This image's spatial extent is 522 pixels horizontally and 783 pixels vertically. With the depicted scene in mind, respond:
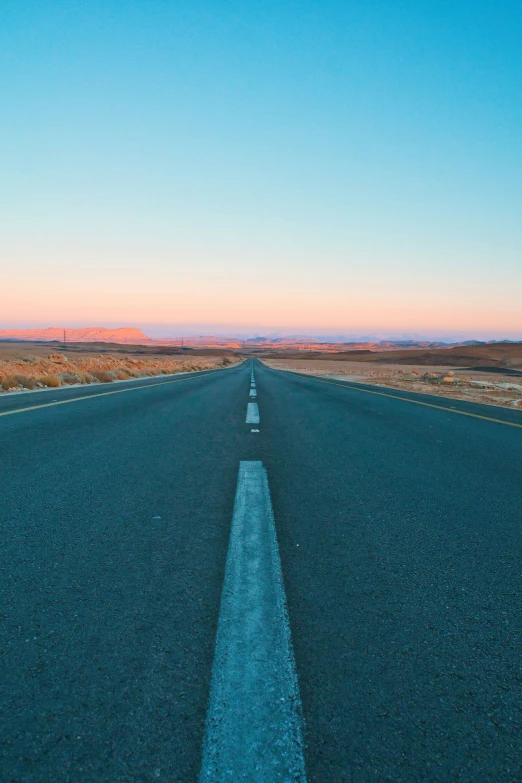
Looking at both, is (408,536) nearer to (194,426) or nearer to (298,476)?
(298,476)

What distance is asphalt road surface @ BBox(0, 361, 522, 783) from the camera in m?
1.21

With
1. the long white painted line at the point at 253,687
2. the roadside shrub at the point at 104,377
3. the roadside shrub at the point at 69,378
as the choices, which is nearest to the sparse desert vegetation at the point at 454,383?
the long white painted line at the point at 253,687

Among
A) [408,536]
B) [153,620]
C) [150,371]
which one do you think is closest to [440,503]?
[408,536]

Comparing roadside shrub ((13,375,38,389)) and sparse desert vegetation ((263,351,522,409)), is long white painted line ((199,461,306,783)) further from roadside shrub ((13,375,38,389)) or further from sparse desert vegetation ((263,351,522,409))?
roadside shrub ((13,375,38,389))

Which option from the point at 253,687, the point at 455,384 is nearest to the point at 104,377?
the point at 455,384

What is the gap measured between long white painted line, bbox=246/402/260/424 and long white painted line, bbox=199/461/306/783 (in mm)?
5017

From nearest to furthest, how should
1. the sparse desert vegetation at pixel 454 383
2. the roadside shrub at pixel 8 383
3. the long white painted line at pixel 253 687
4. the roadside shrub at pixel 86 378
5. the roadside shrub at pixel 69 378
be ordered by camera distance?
1. the long white painted line at pixel 253 687
2. the roadside shrub at pixel 8 383
3. the sparse desert vegetation at pixel 454 383
4. the roadside shrub at pixel 69 378
5. the roadside shrub at pixel 86 378

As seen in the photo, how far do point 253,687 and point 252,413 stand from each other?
6965mm

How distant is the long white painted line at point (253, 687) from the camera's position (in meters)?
1.13

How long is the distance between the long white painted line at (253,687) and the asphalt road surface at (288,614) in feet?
0.11

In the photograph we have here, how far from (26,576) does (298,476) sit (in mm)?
2438

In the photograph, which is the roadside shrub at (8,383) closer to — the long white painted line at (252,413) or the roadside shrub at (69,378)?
the roadside shrub at (69,378)

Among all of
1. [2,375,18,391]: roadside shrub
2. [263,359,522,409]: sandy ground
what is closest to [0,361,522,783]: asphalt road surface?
[263,359,522,409]: sandy ground

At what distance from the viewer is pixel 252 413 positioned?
27.4 ft
